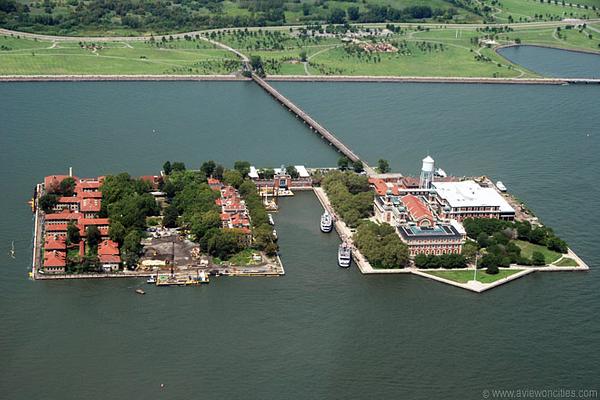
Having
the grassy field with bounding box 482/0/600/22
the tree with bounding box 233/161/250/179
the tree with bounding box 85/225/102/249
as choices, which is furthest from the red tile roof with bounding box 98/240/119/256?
the grassy field with bounding box 482/0/600/22

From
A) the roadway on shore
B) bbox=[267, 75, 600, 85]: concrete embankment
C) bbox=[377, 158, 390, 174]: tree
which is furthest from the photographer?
the roadway on shore

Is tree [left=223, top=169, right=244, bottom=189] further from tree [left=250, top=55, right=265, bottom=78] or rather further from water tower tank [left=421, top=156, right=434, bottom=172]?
tree [left=250, top=55, right=265, bottom=78]

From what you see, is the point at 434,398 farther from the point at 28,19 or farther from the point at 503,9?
the point at 503,9

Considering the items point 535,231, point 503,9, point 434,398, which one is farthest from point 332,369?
point 503,9

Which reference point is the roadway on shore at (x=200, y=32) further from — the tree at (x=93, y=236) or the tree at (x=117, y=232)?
the tree at (x=93, y=236)

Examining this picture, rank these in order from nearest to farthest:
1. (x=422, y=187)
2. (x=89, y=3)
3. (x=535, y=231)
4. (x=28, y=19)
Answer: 1. (x=535, y=231)
2. (x=422, y=187)
3. (x=28, y=19)
4. (x=89, y=3)
